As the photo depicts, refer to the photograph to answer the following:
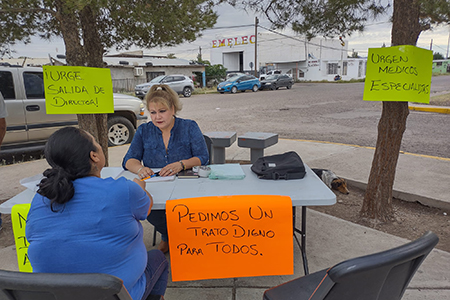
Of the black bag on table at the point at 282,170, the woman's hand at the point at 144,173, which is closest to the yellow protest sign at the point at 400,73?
the black bag on table at the point at 282,170

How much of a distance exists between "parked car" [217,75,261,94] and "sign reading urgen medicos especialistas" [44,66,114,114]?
2085 cm

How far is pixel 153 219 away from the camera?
2777 millimetres

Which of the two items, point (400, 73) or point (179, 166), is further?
point (400, 73)

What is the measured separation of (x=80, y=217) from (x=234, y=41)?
48170mm

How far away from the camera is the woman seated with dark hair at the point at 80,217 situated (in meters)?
1.35

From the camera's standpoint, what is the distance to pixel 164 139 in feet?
10.2

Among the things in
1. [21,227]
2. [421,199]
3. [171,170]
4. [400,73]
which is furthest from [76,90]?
[421,199]

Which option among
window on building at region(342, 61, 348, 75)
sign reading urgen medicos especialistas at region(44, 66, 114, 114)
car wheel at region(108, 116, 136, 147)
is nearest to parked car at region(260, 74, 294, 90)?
car wheel at region(108, 116, 136, 147)

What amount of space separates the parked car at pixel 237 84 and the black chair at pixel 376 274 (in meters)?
22.8

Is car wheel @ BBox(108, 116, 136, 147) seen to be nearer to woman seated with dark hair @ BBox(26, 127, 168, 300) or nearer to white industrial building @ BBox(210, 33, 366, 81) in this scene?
woman seated with dark hair @ BBox(26, 127, 168, 300)

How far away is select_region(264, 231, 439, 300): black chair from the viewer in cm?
104

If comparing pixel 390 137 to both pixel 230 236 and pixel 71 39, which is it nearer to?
pixel 230 236

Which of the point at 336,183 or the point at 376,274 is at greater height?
the point at 376,274

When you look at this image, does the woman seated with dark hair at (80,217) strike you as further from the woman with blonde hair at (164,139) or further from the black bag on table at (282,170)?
the woman with blonde hair at (164,139)
